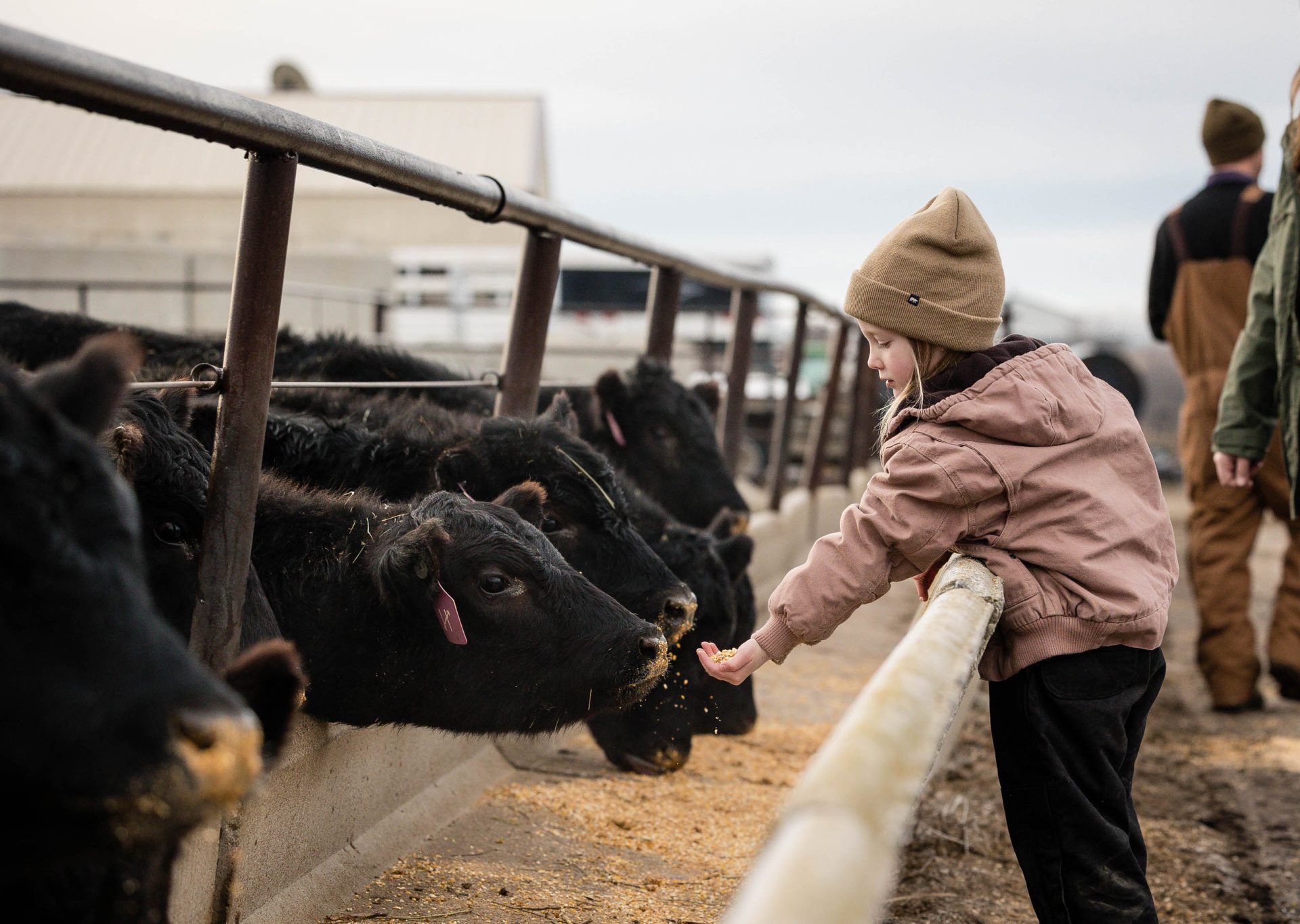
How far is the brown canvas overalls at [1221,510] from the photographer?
6551mm

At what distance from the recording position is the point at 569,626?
10.3 ft

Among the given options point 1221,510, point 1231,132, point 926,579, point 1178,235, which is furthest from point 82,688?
point 1231,132

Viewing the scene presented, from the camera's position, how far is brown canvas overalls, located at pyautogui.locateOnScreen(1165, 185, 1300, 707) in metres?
6.55

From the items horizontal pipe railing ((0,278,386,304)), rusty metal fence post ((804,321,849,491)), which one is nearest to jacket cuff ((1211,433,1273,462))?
rusty metal fence post ((804,321,849,491))

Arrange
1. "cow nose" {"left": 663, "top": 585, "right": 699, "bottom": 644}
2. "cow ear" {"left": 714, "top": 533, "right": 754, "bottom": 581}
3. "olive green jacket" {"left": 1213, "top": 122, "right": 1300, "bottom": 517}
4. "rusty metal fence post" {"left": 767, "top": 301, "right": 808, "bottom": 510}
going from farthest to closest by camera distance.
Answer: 1. "rusty metal fence post" {"left": 767, "top": 301, "right": 808, "bottom": 510}
2. "cow ear" {"left": 714, "top": 533, "right": 754, "bottom": 581}
3. "olive green jacket" {"left": 1213, "top": 122, "right": 1300, "bottom": 517}
4. "cow nose" {"left": 663, "top": 585, "right": 699, "bottom": 644}

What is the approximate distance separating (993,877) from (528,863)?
1486 mm

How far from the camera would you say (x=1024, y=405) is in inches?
106

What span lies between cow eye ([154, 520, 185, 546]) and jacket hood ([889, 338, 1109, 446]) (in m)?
1.65

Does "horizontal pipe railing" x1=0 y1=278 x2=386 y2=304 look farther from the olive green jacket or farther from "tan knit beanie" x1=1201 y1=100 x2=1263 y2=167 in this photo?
the olive green jacket

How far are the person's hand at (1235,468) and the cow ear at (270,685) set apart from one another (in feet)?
12.5

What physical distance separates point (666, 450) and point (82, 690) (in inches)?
182

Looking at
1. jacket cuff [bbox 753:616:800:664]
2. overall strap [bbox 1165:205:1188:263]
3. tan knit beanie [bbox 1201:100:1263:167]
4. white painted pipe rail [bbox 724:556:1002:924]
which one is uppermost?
tan knit beanie [bbox 1201:100:1263:167]

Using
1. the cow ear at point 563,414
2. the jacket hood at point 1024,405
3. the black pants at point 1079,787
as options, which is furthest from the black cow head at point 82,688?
the cow ear at point 563,414

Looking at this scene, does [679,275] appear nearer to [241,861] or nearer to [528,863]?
[528,863]
